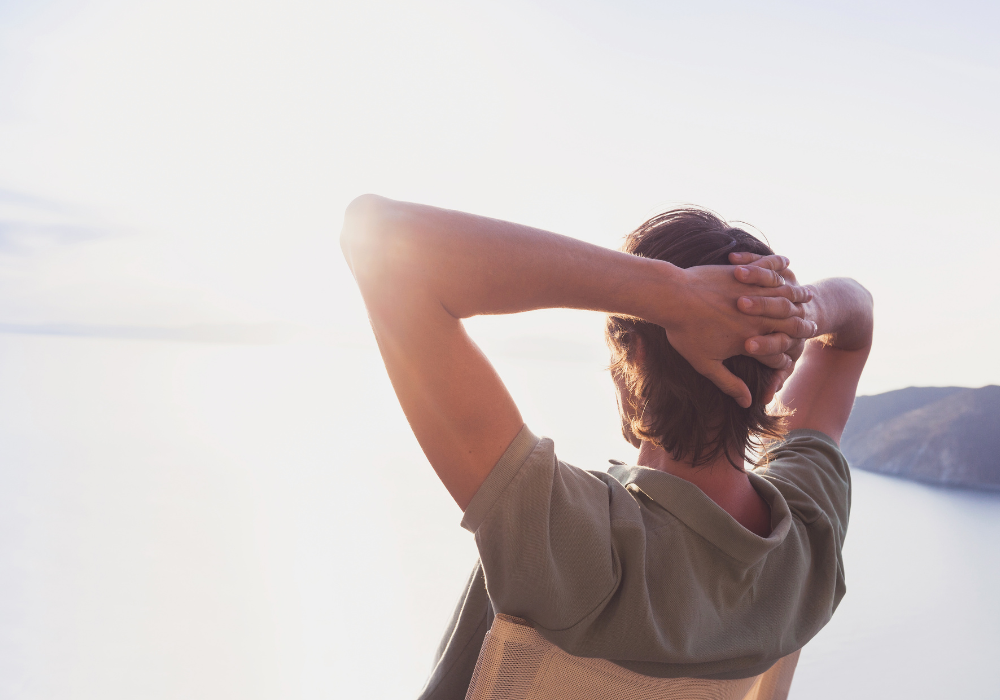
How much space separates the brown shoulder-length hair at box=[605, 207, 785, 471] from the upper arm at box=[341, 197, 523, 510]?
250 mm

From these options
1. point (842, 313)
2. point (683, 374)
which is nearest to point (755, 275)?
point (683, 374)

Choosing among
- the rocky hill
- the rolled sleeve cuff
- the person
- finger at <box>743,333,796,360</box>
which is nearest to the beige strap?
the person

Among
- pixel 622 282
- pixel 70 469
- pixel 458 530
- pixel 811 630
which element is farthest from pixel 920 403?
pixel 70 469

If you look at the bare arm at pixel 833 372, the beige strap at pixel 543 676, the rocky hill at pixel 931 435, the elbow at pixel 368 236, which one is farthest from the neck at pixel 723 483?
the rocky hill at pixel 931 435

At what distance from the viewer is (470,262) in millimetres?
501

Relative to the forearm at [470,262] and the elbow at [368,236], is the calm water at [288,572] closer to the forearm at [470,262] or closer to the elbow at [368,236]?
the forearm at [470,262]

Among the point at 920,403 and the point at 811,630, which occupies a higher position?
the point at 920,403

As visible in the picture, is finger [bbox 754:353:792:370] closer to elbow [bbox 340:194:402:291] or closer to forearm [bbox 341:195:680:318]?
forearm [bbox 341:195:680:318]

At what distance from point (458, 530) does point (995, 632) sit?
1.89 metres

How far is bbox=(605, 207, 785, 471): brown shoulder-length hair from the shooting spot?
26.9 inches

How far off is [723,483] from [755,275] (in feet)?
0.90

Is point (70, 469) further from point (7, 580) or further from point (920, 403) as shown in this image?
point (920, 403)

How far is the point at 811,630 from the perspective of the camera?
0.77 metres

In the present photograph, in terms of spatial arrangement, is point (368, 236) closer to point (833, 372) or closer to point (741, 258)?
point (741, 258)
